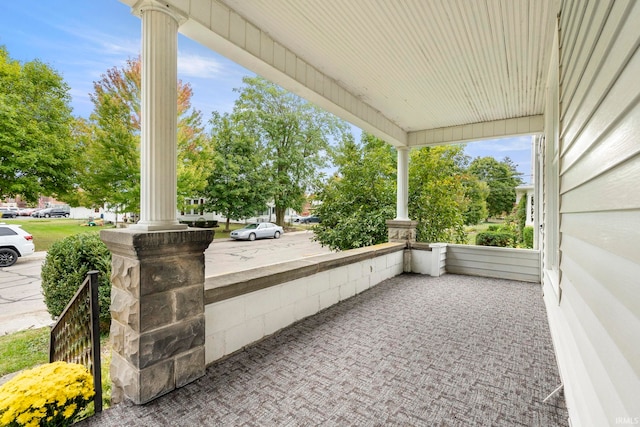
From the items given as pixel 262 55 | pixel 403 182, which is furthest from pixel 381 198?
pixel 262 55

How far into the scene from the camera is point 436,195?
6.07m

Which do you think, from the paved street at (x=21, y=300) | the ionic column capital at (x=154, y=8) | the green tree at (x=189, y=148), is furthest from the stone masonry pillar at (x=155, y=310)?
the green tree at (x=189, y=148)

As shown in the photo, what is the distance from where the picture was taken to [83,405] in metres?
1.62

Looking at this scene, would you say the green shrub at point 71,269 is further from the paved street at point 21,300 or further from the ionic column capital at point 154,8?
the ionic column capital at point 154,8

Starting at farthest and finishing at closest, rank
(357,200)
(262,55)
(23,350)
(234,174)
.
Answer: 1. (234,174)
2. (357,200)
3. (23,350)
4. (262,55)

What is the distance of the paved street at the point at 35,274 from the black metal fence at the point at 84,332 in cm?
122

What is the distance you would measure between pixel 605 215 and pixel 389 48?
2.45 meters

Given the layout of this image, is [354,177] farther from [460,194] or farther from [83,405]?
[83,405]

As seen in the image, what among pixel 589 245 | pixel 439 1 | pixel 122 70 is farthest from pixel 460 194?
pixel 122 70

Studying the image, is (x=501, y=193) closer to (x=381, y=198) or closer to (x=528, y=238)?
(x=528, y=238)

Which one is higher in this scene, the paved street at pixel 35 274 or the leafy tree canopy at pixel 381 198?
the leafy tree canopy at pixel 381 198

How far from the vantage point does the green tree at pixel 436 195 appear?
19.9 feet

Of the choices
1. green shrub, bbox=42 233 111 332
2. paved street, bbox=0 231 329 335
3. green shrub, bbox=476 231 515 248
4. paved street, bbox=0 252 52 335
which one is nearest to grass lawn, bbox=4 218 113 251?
paved street, bbox=0 231 329 335

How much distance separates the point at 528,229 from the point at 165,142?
8.60 m
